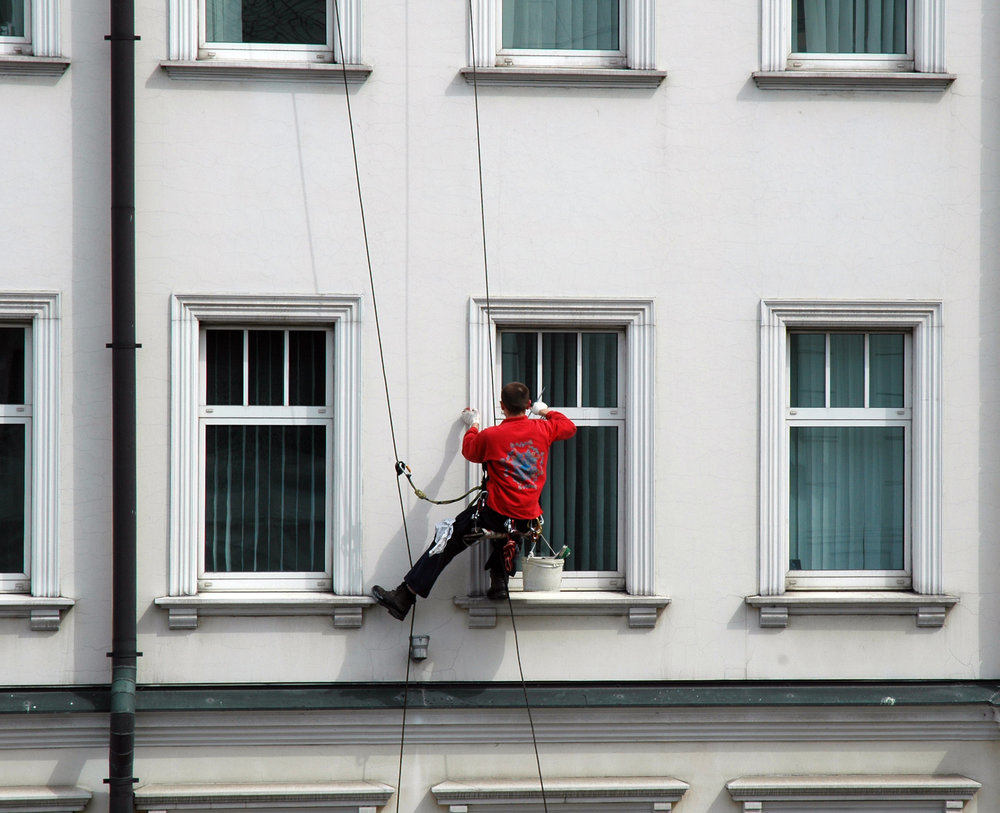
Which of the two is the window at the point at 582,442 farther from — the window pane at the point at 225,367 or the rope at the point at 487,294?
the window pane at the point at 225,367

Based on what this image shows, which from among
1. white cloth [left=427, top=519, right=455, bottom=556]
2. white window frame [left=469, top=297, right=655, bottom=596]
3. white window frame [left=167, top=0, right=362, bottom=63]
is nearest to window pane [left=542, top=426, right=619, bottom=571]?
white window frame [left=469, top=297, right=655, bottom=596]

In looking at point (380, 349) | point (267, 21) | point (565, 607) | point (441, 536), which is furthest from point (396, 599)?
point (267, 21)

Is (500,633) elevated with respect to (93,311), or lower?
lower

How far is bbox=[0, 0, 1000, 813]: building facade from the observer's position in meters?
7.17

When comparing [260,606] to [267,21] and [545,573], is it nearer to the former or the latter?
[545,573]

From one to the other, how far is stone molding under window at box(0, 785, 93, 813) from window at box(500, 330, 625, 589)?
11.1ft

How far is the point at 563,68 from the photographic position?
7.32 metres

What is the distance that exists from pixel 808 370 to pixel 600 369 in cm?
142

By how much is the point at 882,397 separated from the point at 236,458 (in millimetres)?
4353

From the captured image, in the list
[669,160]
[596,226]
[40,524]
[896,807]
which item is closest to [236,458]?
[40,524]

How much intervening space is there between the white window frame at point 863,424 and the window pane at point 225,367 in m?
3.66

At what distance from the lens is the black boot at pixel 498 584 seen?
709cm

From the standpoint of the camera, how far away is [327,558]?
7457 mm

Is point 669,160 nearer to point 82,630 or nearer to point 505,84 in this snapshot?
point 505,84
